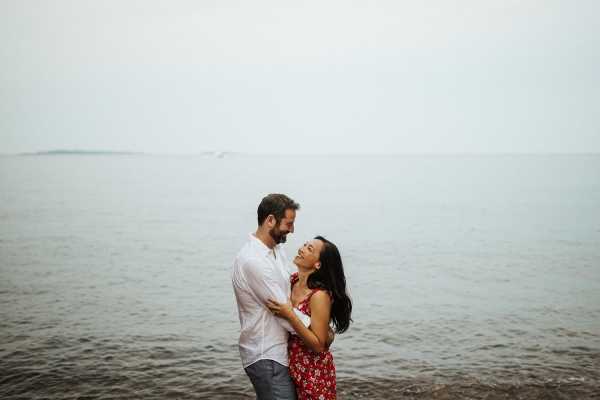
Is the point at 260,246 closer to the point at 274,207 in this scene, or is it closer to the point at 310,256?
the point at 274,207

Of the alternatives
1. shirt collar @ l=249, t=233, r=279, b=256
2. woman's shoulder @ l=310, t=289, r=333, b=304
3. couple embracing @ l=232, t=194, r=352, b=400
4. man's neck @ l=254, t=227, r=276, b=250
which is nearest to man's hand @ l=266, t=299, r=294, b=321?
couple embracing @ l=232, t=194, r=352, b=400

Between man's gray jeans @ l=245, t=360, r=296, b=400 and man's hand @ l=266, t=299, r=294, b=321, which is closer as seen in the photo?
man's hand @ l=266, t=299, r=294, b=321

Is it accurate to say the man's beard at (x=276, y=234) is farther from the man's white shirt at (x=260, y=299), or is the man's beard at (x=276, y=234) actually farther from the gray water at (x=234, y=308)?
the gray water at (x=234, y=308)

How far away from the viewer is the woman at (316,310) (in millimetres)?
4328

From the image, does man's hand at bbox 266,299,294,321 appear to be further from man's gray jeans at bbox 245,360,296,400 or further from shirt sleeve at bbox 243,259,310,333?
man's gray jeans at bbox 245,360,296,400

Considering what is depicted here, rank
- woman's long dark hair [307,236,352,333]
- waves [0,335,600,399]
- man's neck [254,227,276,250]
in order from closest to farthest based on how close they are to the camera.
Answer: man's neck [254,227,276,250], woman's long dark hair [307,236,352,333], waves [0,335,600,399]

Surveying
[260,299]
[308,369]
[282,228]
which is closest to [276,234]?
[282,228]

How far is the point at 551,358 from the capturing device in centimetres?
1127

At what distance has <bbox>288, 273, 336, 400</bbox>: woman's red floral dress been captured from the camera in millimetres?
4414

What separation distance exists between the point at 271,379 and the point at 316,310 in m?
0.69

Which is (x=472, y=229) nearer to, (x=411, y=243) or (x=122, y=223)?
(x=411, y=243)

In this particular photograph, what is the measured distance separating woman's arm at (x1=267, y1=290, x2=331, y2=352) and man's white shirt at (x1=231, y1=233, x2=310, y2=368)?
6 centimetres

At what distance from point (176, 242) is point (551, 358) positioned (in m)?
A: 22.3

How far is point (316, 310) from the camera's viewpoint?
14.3 ft
